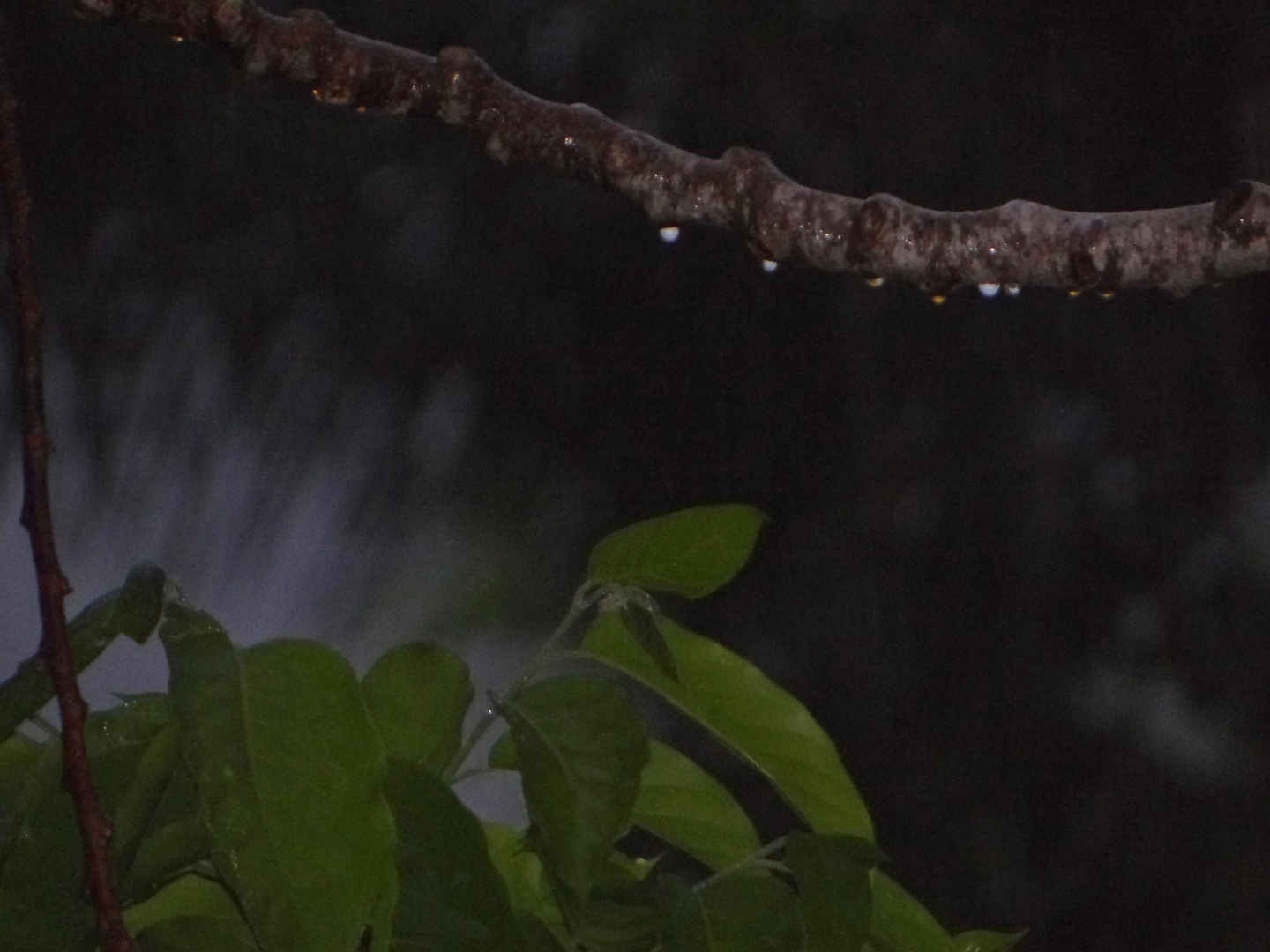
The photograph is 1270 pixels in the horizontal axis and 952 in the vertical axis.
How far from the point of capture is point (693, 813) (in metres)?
0.44

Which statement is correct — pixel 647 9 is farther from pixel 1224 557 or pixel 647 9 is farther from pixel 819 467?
pixel 1224 557

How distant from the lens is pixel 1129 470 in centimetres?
65

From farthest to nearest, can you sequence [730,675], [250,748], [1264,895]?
[1264,895], [730,675], [250,748]

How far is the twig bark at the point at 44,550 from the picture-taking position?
24cm

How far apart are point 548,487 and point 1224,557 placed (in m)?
0.35

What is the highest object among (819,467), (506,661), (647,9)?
(647,9)

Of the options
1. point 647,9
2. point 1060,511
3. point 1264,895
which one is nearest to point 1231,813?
point 1264,895

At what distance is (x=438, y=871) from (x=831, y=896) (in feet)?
0.33

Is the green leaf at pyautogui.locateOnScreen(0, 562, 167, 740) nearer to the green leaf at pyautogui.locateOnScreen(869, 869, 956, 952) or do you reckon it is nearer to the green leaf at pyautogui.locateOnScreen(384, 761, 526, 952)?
the green leaf at pyautogui.locateOnScreen(384, 761, 526, 952)

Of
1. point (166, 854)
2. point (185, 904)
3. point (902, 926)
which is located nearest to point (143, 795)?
point (166, 854)

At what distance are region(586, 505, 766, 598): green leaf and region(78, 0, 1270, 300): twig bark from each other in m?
0.10

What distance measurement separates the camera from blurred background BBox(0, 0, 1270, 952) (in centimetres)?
64

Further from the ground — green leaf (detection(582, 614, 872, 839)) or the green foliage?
green leaf (detection(582, 614, 872, 839))

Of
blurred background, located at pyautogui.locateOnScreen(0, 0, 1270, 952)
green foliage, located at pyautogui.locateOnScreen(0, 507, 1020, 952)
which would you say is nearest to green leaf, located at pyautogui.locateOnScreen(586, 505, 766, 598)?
green foliage, located at pyautogui.locateOnScreen(0, 507, 1020, 952)
